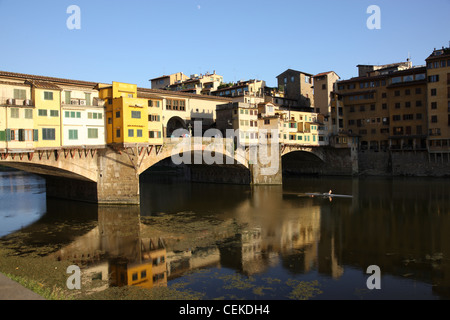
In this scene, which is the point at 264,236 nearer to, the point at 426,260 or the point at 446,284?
the point at 426,260

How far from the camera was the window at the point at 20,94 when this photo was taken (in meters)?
35.4

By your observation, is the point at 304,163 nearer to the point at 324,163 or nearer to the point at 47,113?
the point at 324,163

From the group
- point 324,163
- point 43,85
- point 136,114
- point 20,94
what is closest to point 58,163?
point 20,94

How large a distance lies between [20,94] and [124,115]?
1034 cm

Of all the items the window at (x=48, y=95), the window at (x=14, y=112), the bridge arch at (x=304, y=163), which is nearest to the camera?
the window at (x=14, y=112)

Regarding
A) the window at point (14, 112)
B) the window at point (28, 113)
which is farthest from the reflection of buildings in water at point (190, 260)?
the window at point (14, 112)

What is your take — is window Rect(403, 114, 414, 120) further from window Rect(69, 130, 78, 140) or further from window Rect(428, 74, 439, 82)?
window Rect(69, 130, 78, 140)

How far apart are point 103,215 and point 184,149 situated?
15961mm

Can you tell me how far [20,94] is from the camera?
1406 inches

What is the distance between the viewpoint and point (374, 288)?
1841cm

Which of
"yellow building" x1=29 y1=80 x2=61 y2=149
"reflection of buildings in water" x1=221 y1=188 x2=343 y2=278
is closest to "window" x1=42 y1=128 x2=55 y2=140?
"yellow building" x1=29 y1=80 x2=61 y2=149

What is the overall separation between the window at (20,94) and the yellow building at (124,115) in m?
8.76

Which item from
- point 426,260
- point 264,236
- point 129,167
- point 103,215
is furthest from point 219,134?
point 426,260

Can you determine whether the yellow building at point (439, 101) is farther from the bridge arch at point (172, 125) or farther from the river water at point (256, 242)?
the bridge arch at point (172, 125)
